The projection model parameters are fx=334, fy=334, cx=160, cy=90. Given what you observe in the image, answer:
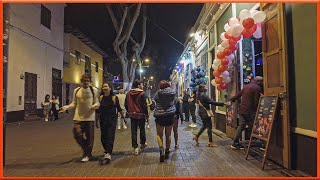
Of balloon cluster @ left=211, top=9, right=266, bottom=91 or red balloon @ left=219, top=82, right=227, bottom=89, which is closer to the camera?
balloon cluster @ left=211, top=9, right=266, bottom=91

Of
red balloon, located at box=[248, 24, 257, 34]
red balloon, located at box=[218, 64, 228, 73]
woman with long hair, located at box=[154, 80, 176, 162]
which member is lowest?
woman with long hair, located at box=[154, 80, 176, 162]

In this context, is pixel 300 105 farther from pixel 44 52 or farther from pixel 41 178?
pixel 44 52

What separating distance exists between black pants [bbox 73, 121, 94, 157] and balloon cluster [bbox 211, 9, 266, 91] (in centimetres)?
394

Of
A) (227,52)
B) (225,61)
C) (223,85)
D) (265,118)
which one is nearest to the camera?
(265,118)

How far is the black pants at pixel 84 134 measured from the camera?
22.3ft

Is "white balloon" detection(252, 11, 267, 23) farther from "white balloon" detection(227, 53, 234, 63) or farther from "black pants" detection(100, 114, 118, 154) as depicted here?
"black pants" detection(100, 114, 118, 154)

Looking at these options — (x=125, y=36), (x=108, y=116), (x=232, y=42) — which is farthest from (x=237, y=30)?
(x=125, y=36)

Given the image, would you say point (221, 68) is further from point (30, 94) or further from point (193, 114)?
point (30, 94)

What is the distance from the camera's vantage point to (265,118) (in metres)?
6.33

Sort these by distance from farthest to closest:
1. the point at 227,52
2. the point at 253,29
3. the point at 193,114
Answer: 1. the point at 193,114
2. the point at 227,52
3. the point at 253,29

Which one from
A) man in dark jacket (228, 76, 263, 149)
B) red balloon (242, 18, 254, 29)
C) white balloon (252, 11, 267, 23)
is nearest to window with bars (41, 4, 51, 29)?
red balloon (242, 18, 254, 29)

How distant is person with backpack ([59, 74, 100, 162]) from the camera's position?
22.3 ft

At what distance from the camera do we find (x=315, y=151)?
4.99 m

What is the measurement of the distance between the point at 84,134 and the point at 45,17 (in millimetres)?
15162
